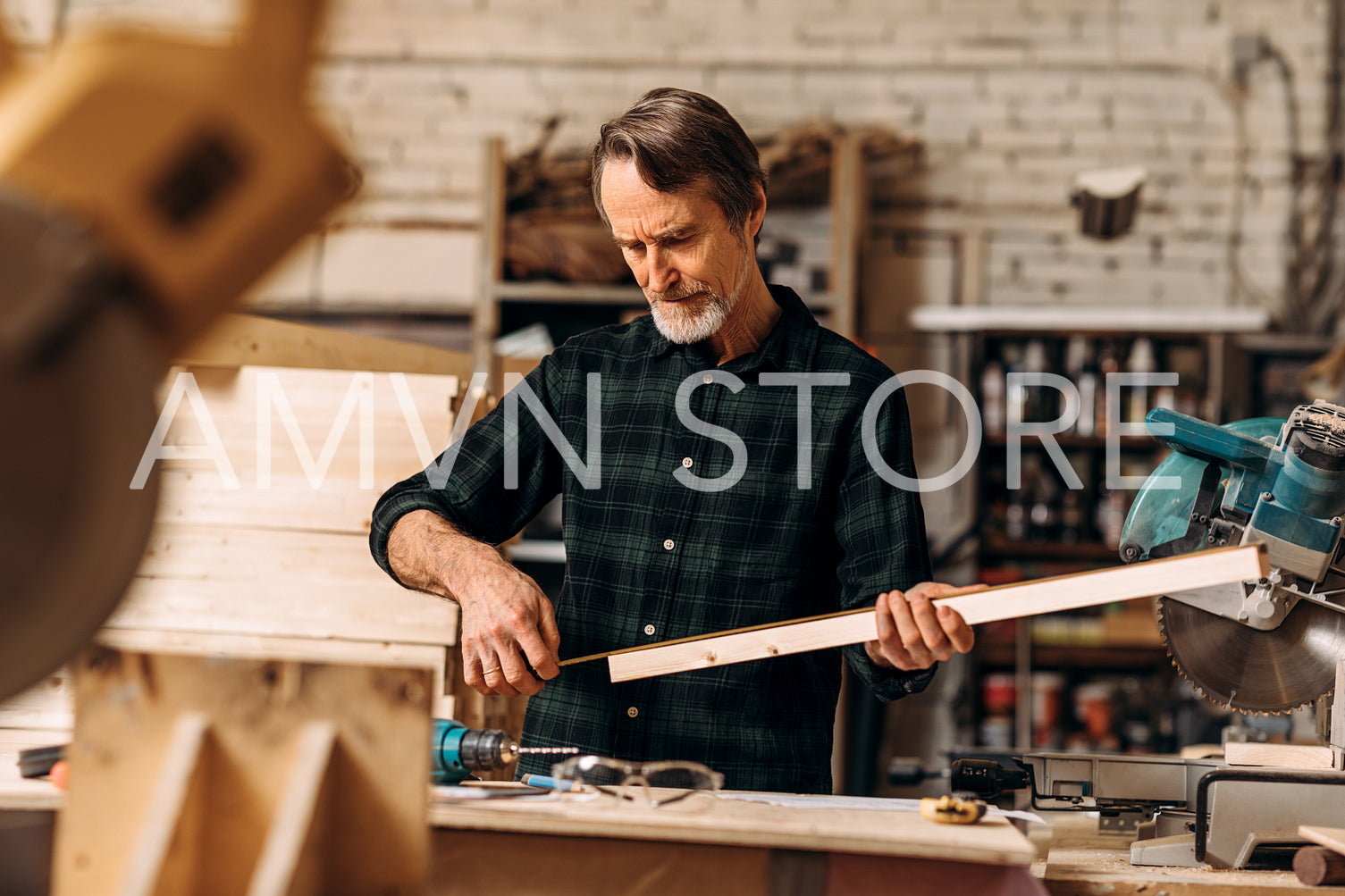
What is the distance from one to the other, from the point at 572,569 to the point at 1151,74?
13.4 feet

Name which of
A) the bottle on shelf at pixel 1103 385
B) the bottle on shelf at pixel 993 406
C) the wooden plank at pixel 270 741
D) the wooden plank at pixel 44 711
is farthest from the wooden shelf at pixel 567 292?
the wooden plank at pixel 270 741

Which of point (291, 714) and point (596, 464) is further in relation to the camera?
point (596, 464)

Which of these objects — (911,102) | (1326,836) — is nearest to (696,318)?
(1326,836)

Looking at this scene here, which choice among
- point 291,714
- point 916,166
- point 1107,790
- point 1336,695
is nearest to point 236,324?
point 291,714

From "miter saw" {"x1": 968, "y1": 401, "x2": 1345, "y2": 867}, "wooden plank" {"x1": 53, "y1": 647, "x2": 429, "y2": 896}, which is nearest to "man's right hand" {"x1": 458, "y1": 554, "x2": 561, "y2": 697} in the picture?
"wooden plank" {"x1": 53, "y1": 647, "x2": 429, "y2": 896}

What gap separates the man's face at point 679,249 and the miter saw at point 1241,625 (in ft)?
2.20

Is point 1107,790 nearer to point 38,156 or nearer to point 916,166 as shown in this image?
point 38,156

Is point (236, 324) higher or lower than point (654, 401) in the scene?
higher

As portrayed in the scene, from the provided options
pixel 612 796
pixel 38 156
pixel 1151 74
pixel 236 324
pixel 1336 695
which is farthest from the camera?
pixel 1151 74

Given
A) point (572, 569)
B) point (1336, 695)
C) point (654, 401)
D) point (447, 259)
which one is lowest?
point (1336, 695)

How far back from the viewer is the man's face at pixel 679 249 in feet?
5.20

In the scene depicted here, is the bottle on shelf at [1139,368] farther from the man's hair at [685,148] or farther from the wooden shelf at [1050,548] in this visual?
the man's hair at [685,148]

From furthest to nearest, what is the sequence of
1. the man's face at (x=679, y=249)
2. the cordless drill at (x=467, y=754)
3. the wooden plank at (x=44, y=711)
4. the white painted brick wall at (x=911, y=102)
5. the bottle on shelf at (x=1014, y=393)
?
the white painted brick wall at (x=911, y=102)
the bottle on shelf at (x=1014, y=393)
the wooden plank at (x=44, y=711)
the man's face at (x=679, y=249)
the cordless drill at (x=467, y=754)

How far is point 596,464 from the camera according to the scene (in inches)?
67.2
